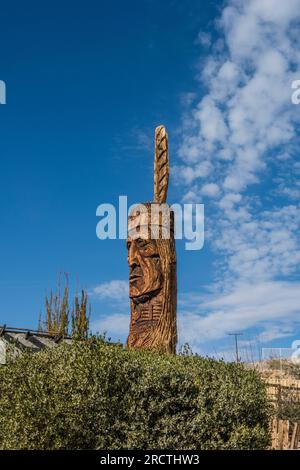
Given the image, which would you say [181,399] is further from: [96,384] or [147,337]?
[147,337]

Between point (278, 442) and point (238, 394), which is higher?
point (238, 394)

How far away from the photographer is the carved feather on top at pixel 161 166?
13.2m

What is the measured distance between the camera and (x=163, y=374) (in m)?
8.12

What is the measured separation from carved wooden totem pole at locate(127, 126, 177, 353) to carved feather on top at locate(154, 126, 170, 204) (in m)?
0.38

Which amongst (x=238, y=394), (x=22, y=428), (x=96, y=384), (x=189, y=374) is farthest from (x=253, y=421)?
(x=22, y=428)

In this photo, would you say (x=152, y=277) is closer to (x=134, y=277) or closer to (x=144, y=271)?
(x=144, y=271)

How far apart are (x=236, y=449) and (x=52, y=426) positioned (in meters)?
2.82

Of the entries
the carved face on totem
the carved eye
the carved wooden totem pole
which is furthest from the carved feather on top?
the carved face on totem

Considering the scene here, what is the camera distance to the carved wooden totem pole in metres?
12.1

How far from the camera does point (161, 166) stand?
13.5 metres

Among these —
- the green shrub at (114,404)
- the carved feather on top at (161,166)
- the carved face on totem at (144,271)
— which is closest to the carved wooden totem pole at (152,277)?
the carved face on totem at (144,271)

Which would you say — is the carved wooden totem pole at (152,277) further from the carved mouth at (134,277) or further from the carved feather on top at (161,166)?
the carved feather on top at (161,166)

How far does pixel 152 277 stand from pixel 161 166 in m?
2.94

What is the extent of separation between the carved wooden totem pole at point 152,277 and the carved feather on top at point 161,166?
384 mm
